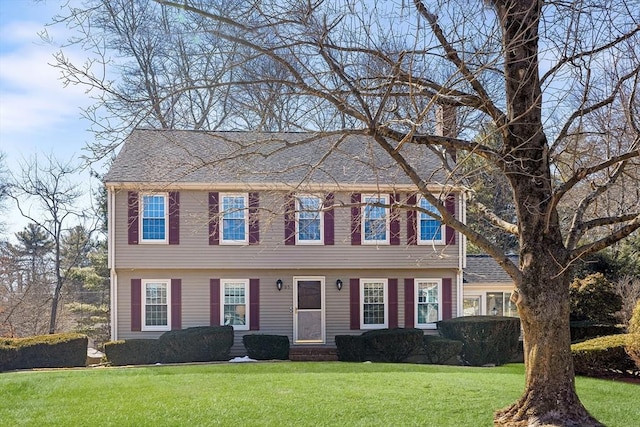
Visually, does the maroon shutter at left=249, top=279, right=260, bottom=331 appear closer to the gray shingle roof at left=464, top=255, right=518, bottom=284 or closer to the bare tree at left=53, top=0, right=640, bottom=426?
the gray shingle roof at left=464, top=255, right=518, bottom=284

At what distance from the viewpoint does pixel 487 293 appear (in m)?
23.1

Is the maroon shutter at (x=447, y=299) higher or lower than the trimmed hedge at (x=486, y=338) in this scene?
higher

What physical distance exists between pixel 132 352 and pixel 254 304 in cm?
363

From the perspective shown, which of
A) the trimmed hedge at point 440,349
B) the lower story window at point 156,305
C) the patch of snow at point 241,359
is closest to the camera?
the patch of snow at point 241,359

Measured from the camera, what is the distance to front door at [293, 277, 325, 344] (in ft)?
64.6

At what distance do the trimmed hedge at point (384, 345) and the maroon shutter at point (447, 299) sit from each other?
71.7 inches

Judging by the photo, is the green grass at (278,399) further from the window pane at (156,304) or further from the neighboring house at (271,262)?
the neighboring house at (271,262)

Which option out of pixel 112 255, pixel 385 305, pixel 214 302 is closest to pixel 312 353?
pixel 385 305

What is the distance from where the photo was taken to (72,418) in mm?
9078

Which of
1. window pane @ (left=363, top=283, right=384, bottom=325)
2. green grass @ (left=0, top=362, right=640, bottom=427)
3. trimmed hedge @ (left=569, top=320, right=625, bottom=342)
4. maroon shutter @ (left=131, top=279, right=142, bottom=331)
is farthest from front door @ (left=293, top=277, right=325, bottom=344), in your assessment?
trimmed hedge @ (left=569, top=320, right=625, bottom=342)

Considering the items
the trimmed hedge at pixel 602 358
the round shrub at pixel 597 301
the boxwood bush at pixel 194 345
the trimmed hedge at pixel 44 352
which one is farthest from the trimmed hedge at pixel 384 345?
the trimmed hedge at pixel 44 352

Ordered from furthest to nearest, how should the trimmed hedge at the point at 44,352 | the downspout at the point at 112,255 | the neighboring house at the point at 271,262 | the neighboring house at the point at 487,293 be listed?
the neighboring house at the point at 487,293 < the neighboring house at the point at 271,262 < the downspout at the point at 112,255 < the trimmed hedge at the point at 44,352

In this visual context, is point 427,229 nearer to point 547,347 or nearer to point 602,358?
point 602,358

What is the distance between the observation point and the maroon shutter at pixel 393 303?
19750mm
